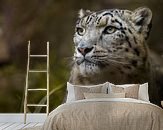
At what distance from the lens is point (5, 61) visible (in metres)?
6.06

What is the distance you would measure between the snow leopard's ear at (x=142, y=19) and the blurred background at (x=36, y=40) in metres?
0.24

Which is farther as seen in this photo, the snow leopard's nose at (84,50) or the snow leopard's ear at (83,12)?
the snow leopard's ear at (83,12)

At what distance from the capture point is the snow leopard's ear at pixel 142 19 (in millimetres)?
5820

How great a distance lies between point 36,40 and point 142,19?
5.82 ft

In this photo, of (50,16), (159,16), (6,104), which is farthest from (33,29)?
(159,16)

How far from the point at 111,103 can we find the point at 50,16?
2.58 meters

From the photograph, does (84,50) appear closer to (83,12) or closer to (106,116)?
(83,12)

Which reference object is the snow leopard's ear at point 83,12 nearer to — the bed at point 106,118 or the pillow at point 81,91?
the pillow at point 81,91

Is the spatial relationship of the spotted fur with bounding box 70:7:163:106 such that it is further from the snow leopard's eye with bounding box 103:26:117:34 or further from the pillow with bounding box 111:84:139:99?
the pillow with bounding box 111:84:139:99

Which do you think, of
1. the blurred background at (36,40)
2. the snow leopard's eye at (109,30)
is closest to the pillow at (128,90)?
the snow leopard's eye at (109,30)

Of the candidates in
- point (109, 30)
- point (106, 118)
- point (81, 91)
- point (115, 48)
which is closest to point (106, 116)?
point (106, 118)

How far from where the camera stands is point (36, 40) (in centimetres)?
602

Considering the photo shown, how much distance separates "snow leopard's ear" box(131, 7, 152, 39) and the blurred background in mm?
239

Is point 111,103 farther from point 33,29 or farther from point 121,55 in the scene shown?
point 33,29
